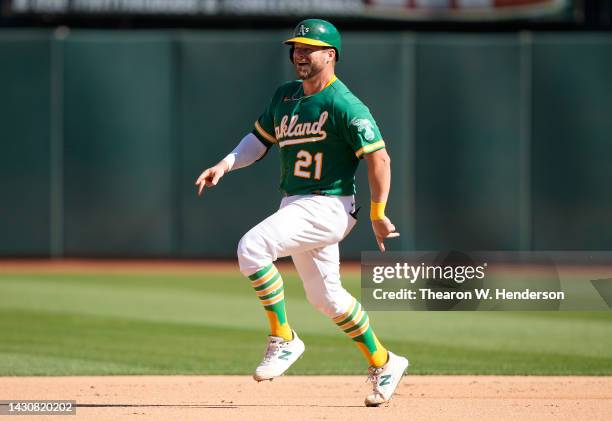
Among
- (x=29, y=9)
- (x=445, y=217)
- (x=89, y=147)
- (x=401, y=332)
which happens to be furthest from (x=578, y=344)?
(x=29, y=9)

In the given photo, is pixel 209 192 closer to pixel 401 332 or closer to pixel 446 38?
pixel 446 38

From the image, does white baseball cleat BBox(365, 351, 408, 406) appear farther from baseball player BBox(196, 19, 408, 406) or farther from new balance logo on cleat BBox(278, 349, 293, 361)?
new balance logo on cleat BBox(278, 349, 293, 361)

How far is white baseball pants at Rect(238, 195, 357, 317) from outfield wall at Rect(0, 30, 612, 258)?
998 cm

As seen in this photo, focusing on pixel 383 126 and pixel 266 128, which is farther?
pixel 383 126

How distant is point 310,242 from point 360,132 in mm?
621

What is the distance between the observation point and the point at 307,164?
6.29 m

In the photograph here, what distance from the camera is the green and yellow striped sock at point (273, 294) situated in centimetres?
616

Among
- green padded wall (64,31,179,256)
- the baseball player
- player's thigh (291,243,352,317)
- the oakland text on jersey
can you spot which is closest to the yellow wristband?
the baseball player

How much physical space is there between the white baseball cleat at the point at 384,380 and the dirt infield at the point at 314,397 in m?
0.08

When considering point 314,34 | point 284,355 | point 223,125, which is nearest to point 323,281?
point 284,355

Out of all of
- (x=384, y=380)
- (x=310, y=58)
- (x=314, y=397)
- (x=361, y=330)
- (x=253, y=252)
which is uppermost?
(x=310, y=58)

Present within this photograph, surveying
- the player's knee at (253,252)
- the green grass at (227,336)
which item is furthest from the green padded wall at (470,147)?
the player's knee at (253,252)

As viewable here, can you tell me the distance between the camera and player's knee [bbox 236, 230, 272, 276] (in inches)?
238

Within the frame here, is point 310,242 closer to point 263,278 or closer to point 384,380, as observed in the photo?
point 263,278
